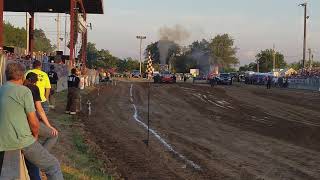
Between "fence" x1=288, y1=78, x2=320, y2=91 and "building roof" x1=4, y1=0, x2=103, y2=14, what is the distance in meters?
23.7

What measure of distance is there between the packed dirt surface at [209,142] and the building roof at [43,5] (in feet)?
99.8

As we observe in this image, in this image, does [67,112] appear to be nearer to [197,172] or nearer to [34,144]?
[197,172]

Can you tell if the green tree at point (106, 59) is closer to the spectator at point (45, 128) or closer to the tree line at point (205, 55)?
the tree line at point (205, 55)

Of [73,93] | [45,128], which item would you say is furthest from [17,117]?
[73,93]

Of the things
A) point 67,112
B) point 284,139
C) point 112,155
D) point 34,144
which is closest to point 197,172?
point 112,155

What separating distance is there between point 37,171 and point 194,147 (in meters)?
7.65

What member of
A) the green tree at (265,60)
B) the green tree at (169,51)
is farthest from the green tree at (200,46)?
the green tree at (265,60)

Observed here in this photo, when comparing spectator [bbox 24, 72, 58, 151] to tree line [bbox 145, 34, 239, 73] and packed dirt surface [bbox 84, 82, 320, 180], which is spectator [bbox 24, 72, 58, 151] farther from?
tree line [bbox 145, 34, 239, 73]

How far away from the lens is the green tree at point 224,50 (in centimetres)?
17312

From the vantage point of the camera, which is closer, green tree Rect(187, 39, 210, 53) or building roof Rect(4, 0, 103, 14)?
building roof Rect(4, 0, 103, 14)

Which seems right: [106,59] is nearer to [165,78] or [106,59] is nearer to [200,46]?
[200,46]

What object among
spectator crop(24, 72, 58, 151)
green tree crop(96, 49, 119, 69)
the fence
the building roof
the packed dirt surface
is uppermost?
the building roof

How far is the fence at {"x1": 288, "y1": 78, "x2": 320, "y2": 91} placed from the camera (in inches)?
2352

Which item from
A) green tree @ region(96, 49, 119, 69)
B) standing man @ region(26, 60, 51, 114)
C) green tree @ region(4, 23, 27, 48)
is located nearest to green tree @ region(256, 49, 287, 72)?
green tree @ region(96, 49, 119, 69)
